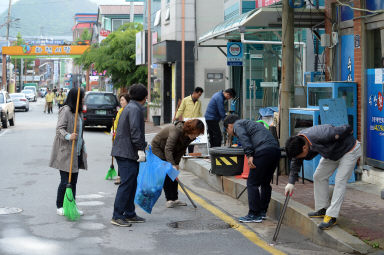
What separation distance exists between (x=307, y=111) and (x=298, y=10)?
3.40 meters

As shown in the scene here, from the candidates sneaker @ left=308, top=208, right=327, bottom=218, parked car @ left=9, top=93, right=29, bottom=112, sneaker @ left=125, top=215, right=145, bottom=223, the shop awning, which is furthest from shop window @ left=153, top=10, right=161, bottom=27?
sneaker @ left=308, top=208, right=327, bottom=218

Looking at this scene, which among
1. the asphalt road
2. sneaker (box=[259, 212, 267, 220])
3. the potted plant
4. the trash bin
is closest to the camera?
the asphalt road

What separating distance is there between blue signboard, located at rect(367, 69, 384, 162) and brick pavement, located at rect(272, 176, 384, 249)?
605mm

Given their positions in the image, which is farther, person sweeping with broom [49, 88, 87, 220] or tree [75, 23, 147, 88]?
tree [75, 23, 147, 88]

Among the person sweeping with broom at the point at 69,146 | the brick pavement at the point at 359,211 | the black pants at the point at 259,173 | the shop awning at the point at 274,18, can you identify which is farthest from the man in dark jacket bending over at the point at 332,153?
the shop awning at the point at 274,18

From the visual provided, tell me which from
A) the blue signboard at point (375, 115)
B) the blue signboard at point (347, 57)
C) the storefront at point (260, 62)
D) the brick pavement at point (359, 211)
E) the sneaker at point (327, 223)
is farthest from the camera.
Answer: the storefront at point (260, 62)

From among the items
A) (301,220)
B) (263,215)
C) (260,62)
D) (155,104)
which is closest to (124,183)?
(263,215)

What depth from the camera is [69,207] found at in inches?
319

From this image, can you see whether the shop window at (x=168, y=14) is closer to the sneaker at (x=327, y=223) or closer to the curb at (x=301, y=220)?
the curb at (x=301, y=220)

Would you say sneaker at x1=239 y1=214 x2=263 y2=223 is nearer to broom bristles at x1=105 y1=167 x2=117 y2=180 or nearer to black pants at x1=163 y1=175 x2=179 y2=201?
black pants at x1=163 y1=175 x2=179 y2=201

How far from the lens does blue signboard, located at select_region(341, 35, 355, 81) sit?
1130 cm

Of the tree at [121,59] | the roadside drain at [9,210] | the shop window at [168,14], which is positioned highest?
the shop window at [168,14]

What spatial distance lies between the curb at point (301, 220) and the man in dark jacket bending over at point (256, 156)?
43cm

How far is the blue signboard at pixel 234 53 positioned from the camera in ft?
59.6
